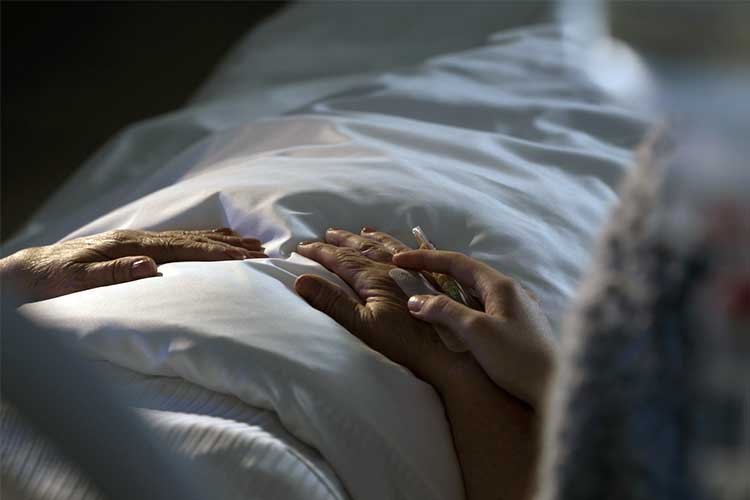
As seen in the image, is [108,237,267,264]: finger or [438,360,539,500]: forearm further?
[108,237,267,264]: finger

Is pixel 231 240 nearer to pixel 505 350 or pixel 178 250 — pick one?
pixel 178 250

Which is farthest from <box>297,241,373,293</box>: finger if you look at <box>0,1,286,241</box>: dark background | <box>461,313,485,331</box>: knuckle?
<box>0,1,286,241</box>: dark background

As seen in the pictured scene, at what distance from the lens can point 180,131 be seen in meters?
1.53

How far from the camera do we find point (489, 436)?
705 millimetres

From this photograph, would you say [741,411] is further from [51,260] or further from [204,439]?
[51,260]

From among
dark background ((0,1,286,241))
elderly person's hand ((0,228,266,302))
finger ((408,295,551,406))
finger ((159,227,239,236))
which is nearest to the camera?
finger ((408,295,551,406))

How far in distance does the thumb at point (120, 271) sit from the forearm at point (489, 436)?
0.93 feet

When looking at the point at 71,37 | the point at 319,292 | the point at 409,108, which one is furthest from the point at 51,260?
the point at 71,37

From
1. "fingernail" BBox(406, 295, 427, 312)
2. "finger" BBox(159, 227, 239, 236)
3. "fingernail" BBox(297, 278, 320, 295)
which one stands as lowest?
"fingernail" BBox(406, 295, 427, 312)

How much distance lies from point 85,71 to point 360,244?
2.14 m

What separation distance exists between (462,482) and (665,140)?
1.48 feet

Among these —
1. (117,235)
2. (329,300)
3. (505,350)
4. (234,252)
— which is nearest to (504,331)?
(505,350)

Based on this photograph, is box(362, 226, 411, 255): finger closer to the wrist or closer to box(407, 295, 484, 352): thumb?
box(407, 295, 484, 352): thumb

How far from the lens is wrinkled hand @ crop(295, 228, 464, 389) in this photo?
2.48 feet
